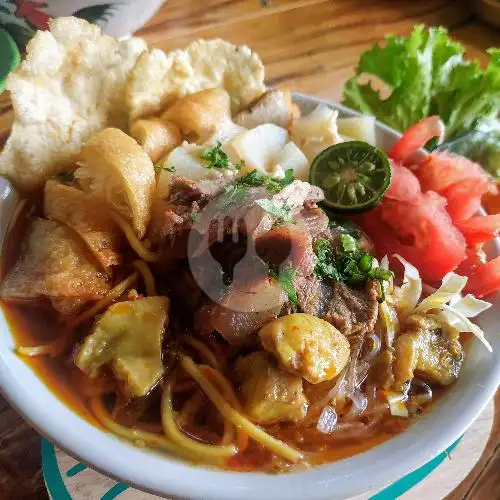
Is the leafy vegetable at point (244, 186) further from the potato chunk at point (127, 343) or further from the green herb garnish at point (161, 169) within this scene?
the potato chunk at point (127, 343)

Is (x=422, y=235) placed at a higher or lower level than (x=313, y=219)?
lower

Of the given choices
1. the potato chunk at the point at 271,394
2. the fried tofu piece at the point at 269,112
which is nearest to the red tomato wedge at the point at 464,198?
the fried tofu piece at the point at 269,112

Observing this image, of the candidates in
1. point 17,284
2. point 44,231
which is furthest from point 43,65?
point 17,284

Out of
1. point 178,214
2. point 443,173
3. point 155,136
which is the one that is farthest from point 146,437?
point 443,173

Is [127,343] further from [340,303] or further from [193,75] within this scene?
[193,75]

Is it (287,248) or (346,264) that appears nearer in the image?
(287,248)

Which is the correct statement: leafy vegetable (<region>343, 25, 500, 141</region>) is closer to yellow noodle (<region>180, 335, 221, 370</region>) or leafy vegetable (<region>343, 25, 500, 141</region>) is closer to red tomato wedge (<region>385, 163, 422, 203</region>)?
red tomato wedge (<region>385, 163, 422, 203</region>)

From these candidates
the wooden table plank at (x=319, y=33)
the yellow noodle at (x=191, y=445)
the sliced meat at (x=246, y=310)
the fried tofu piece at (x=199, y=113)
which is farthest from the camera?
the wooden table plank at (x=319, y=33)
